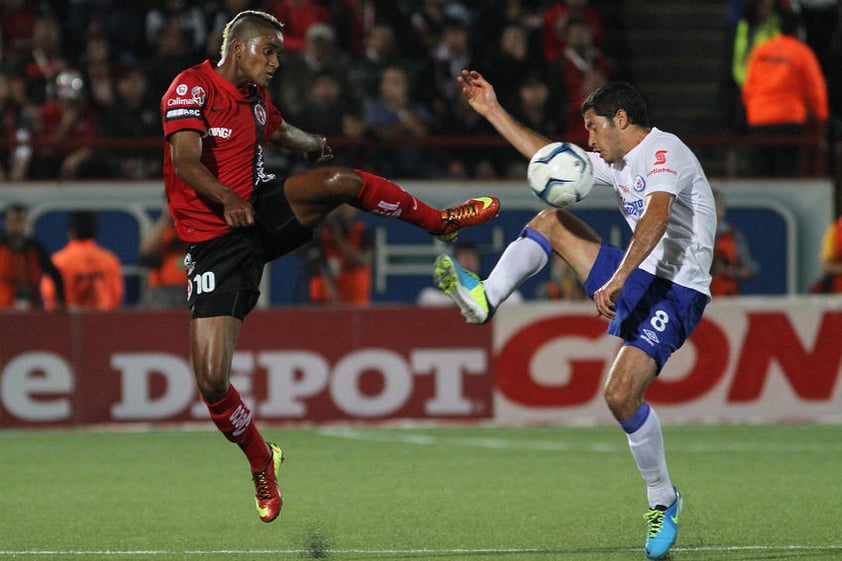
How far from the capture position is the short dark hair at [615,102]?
7.35 m

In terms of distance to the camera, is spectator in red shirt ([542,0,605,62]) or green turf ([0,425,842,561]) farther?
spectator in red shirt ([542,0,605,62])

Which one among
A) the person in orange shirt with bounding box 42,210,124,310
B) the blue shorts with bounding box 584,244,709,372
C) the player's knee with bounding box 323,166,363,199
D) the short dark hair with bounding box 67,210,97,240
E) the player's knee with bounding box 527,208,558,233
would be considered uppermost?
the player's knee with bounding box 323,166,363,199

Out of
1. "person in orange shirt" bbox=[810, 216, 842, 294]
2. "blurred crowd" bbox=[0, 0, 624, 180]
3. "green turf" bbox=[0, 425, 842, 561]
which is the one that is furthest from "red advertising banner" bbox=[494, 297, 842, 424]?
"blurred crowd" bbox=[0, 0, 624, 180]

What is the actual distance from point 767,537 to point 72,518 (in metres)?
3.78

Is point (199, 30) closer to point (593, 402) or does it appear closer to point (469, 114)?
point (469, 114)

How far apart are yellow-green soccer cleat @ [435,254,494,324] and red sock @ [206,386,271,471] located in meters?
1.14

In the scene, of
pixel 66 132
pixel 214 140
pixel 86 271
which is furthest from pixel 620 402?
pixel 66 132

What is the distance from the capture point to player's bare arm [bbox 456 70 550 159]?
7758mm

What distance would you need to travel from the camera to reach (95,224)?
14961 mm

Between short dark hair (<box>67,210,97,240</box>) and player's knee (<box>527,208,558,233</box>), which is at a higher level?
player's knee (<box>527,208,558,233</box>)

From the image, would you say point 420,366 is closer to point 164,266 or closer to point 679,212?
point 164,266

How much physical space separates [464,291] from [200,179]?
1.38m

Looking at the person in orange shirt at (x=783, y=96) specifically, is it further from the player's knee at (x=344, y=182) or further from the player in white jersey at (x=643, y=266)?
the player's knee at (x=344, y=182)

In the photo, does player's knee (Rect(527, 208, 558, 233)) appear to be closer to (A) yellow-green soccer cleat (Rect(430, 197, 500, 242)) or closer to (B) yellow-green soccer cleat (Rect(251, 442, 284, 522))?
(A) yellow-green soccer cleat (Rect(430, 197, 500, 242))
